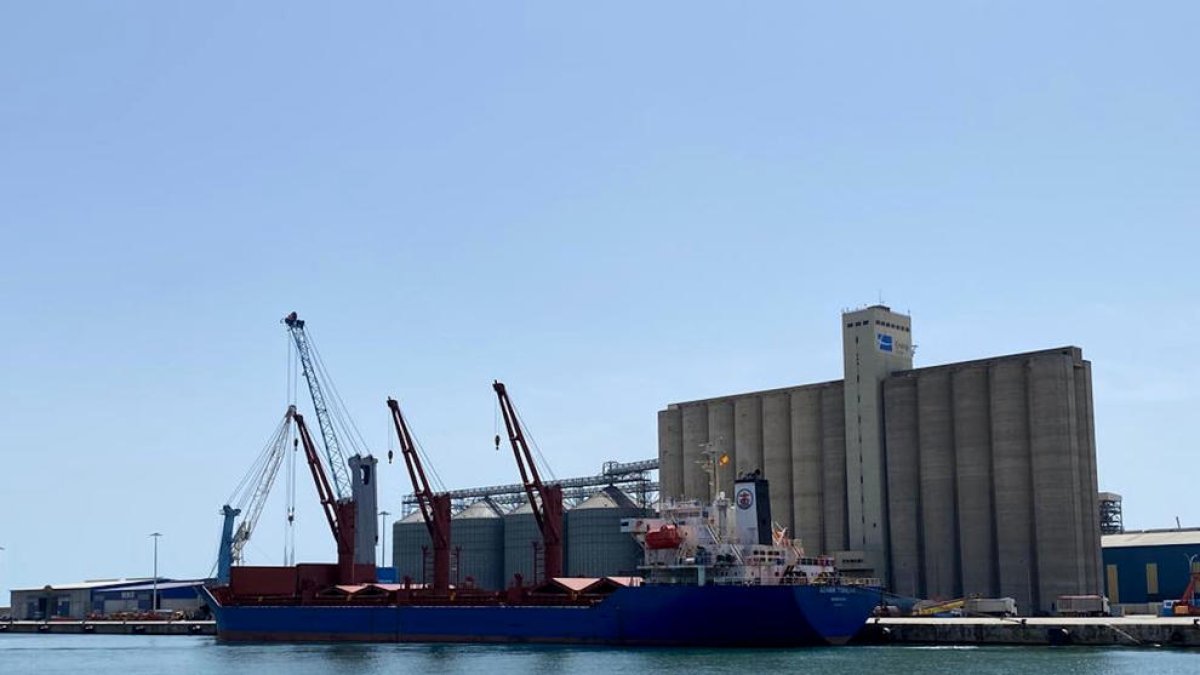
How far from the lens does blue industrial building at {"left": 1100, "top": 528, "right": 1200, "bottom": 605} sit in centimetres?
9288

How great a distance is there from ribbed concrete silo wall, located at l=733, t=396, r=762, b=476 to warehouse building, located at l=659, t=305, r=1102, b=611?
0.12 metres

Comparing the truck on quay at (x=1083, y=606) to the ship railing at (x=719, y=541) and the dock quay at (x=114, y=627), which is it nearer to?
the ship railing at (x=719, y=541)

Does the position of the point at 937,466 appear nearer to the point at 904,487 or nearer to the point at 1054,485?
the point at 904,487

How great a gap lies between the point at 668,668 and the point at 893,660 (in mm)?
10468

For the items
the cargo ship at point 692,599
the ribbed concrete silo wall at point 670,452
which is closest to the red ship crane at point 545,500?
the cargo ship at point 692,599

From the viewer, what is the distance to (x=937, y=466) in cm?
9812

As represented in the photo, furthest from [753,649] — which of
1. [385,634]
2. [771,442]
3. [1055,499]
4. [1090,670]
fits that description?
[771,442]

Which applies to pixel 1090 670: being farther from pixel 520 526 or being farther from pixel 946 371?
pixel 520 526

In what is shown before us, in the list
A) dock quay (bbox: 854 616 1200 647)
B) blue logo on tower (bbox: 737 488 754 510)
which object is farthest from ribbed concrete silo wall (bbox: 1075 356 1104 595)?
blue logo on tower (bbox: 737 488 754 510)

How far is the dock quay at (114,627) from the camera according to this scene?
117m

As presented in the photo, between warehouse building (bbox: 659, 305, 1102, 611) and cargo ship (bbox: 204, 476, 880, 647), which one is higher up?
warehouse building (bbox: 659, 305, 1102, 611)

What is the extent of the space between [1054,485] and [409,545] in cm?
6407

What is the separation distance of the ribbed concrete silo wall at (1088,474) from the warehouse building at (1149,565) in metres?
3.46

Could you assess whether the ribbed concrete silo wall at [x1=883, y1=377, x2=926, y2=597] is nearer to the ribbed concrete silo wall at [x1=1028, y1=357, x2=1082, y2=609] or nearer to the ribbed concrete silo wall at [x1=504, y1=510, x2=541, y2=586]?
the ribbed concrete silo wall at [x1=1028, y1=357, x2=1082, y2=609]
